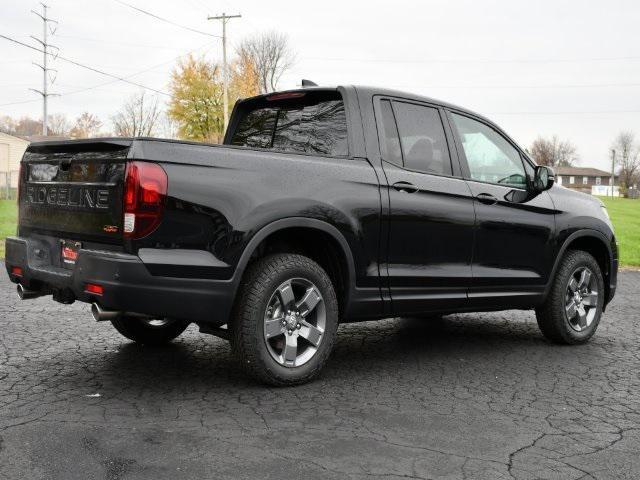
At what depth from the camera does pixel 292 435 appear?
12.0 ft

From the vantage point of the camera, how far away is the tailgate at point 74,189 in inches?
158

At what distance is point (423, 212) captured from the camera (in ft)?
16.5

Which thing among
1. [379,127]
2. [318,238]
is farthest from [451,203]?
[318,238]

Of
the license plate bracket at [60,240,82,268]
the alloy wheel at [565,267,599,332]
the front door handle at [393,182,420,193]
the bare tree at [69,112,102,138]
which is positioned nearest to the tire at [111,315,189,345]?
the license plate bracket at [60,240,82,268]

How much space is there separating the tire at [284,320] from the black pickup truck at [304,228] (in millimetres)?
10

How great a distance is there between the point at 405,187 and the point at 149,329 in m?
2.28

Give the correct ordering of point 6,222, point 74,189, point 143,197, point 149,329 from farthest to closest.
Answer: point 6,222, point 149,329, point 74,189, point 143,197

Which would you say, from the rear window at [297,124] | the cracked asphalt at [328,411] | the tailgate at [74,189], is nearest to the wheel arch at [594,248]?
the cracked asphalt at [328,411]

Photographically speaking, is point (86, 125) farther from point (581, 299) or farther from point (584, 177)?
point (584, 177)

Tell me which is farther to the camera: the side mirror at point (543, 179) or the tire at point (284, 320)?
the side mirror at point (543, 179)

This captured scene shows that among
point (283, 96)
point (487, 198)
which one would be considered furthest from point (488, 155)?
point (283, 96)

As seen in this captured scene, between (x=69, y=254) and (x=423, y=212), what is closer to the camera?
(x=69, y=254)

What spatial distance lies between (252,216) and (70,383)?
1597 millimetres

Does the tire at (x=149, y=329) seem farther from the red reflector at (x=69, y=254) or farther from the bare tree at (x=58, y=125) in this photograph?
the bare tree at (x=58, y=125)
